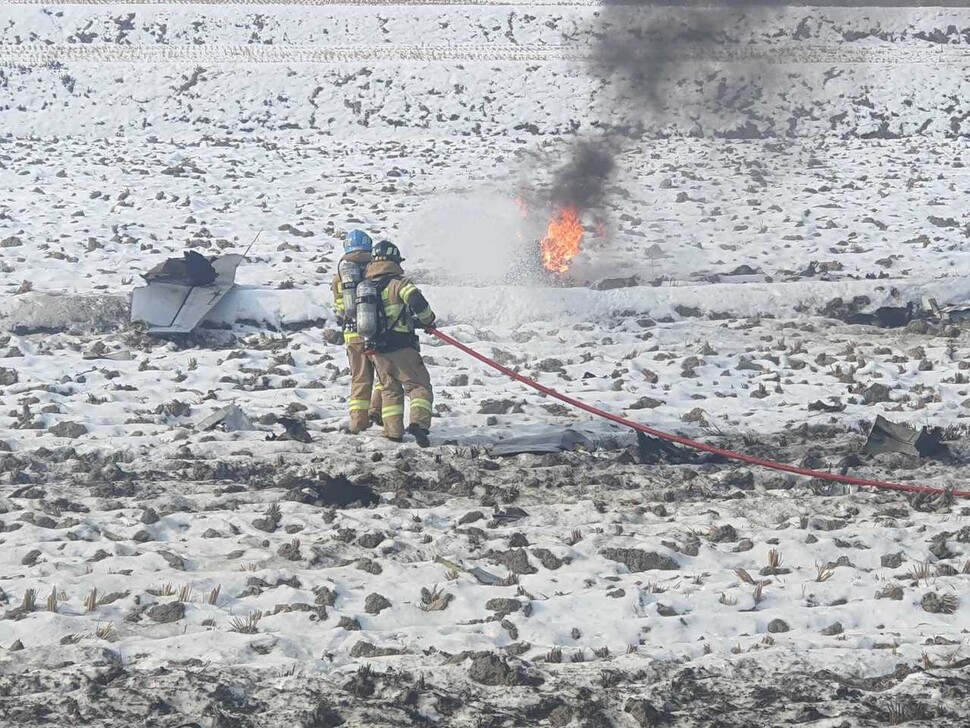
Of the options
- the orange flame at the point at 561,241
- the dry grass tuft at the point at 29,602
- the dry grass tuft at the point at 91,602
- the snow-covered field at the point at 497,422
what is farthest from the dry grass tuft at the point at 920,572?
the orange flame at the point at 561,241

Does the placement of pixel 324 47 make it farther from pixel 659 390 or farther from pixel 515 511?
pixel 515 511

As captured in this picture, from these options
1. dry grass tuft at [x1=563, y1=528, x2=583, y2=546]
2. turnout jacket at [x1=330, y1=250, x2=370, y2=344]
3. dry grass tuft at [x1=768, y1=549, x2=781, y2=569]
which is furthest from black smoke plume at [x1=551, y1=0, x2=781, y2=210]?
dry grass tuft at [x1=768, y1=549, x2=781, y2=569]

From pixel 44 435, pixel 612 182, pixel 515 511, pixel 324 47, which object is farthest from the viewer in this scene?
pixel 324 47

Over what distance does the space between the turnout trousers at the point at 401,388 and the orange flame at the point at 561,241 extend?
642 centimetres

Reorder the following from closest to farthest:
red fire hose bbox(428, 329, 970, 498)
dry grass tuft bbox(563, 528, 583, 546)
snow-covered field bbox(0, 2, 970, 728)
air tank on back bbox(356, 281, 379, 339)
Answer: snow-covered field bbox(0, 2, 970, 728)
dry grass tuft bbox(563, 528, 583, 546)
red fire hose bbox(428, 329, 970, 498)
air tank on back bbox(356, 281, 379, 339)

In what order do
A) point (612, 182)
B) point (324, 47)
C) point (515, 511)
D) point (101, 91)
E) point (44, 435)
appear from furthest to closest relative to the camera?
point (324, 47) < point (101, 91) < point (612, 182) < point (44, 435) < point (515, 511)

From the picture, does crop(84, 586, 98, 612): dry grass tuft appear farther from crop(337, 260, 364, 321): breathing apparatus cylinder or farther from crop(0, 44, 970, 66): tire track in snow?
crop(0, 44, 970, 66): tire track in snow

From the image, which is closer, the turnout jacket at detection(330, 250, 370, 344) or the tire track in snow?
the turnout jacket at detection(330, 250, 370, 344)

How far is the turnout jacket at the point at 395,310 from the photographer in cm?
1034

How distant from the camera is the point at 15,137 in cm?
2739

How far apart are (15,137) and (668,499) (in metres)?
23.7

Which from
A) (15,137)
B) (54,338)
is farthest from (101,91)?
(54,338)

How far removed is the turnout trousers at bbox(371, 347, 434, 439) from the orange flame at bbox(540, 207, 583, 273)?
21.0ft

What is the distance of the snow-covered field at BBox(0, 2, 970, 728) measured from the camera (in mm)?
5883
